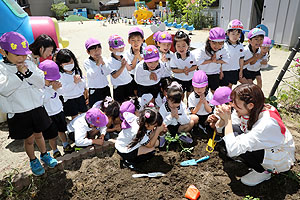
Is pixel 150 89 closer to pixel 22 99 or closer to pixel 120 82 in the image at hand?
pixel 120 82

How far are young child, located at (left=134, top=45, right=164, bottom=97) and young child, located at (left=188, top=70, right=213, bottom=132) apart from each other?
0.69 m

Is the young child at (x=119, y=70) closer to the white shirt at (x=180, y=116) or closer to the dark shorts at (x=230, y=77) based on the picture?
the white shirt at (x=180, y=116)

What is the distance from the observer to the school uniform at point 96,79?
365 cm

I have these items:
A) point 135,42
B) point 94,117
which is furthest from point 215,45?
point 94,117

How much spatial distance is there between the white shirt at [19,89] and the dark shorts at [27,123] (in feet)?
0.25

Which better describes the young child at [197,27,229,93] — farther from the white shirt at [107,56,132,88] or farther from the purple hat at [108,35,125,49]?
the purple hat at [108,35,125,49]

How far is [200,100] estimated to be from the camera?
3.29 m

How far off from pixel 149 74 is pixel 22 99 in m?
1.97

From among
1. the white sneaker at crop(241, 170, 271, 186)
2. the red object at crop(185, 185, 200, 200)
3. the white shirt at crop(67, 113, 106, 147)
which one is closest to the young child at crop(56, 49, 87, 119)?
the white shirt at crop(67, 113, 106, 147)

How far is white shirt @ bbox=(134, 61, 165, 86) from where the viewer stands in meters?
3.68

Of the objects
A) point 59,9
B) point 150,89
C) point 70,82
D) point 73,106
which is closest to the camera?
point 70,82

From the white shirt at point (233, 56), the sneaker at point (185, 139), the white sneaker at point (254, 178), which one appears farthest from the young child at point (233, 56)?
the white sneaker at point (254, 178)

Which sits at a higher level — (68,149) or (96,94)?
(96,94)

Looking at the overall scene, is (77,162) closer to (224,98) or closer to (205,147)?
(205,147)
